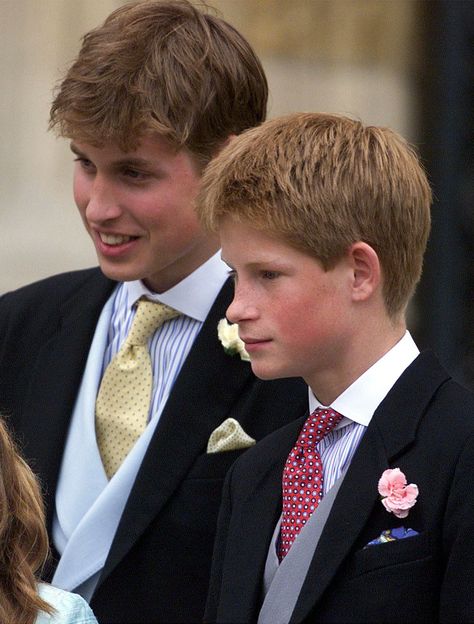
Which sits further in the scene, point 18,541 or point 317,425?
point 317,425

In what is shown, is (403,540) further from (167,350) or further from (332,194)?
(167,350)

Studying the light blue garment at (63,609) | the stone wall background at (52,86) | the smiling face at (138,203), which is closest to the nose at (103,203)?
the smiling face at (138,203)

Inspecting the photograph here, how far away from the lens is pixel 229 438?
2834mm

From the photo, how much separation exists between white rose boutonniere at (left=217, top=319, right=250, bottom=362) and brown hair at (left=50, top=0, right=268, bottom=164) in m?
0.34

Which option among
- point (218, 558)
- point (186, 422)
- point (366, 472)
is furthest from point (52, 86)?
point (366, 472)

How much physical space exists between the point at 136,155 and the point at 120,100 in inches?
4.4

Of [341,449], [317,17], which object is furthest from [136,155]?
[317,17]

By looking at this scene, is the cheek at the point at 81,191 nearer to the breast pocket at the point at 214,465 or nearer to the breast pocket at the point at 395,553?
the breast pocket at the point at 214,465

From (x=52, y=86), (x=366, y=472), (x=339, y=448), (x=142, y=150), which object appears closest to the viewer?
(x=366, y=472)

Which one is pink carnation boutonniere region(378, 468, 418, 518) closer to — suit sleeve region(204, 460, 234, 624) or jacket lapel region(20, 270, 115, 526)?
suit sleeve region(204, 460, 234, 624)

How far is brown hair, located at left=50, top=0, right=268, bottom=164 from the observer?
9.21ft

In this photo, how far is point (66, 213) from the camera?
5879mm

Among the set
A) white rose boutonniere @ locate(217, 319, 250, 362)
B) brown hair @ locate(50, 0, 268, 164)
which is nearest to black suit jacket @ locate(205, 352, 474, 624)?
white rose boutonniere @ locate(217, 319, 250, 362)

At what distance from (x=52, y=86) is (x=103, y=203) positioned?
306cm
